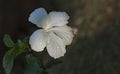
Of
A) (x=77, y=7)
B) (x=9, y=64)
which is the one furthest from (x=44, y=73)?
(x=77, y=7)

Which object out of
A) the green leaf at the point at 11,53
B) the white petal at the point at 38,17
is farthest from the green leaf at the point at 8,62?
→ the white petal at the point at 38,17

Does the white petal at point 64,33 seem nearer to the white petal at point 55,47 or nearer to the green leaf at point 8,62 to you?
the white petal at point 55,47

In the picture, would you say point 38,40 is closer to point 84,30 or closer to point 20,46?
point 20,46

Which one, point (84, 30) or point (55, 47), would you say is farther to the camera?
point (84, 30)

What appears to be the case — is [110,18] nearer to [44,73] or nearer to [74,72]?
A: [74,72]

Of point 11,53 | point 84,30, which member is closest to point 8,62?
point 11,53

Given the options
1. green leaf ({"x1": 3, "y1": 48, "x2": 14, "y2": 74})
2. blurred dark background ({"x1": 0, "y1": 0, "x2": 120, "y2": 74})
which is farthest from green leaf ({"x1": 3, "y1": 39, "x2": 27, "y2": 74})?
blurred dark background ({"x1": 0, "y1": 0, "x2": 120, "y2": 74})

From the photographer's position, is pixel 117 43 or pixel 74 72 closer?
pixel 74 72
